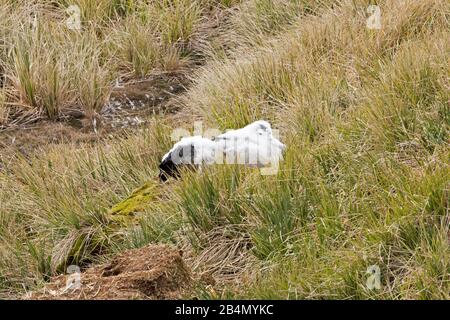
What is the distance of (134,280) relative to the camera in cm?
487

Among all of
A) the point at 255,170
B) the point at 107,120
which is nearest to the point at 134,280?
the point at 255,170

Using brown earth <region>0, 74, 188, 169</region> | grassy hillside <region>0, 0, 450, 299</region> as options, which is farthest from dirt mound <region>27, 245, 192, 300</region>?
brown earth <region>0, 74, 188, 169</region>

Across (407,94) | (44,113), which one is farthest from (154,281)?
(44,113)

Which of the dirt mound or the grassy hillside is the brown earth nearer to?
the grassy hillside

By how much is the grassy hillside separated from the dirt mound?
0.23 m

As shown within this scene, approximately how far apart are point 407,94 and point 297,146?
0.83m

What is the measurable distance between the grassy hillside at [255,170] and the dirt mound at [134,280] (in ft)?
0.74

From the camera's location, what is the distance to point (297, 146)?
20.4 ft

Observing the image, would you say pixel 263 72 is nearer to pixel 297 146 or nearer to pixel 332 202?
pixel 297 146

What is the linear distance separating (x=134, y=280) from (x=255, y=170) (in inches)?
51.6

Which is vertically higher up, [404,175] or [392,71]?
[392,71]

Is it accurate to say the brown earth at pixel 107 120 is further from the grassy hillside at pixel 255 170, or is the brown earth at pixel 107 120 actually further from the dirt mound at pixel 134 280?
the dirt mound at pixel 134 280
